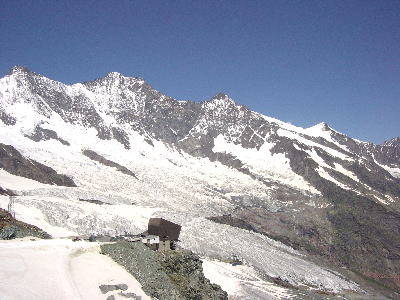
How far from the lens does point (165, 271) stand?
34.7 metres

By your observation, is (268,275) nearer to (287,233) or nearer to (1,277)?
(1,277)

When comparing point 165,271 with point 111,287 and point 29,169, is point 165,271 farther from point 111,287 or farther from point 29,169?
point 29,169

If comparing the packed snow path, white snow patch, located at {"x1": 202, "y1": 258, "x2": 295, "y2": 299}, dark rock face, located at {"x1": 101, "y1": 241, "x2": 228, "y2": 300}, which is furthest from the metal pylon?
dark rock face, located at {"x1": 101, "y1": 241, "x2": 228, "y2": 300}

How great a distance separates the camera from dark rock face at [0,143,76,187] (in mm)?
152812

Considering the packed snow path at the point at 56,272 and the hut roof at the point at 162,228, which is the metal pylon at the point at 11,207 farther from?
the packed snow path at the point at 56,272

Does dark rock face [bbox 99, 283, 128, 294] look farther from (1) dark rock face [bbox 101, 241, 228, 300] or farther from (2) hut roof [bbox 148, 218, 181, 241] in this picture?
(2) hut roof [bbox 148, 218, 181, 241]

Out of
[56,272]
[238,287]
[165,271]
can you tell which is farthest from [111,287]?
[238,287]

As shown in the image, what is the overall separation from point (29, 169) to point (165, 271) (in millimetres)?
133434

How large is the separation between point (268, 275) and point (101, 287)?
5517 cm

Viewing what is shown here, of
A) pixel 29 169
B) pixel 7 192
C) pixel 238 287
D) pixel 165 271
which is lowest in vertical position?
pixel 238 287

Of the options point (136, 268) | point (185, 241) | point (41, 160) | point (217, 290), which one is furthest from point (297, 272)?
point (41, 160)

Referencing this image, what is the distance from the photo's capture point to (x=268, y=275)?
7881 centimetres

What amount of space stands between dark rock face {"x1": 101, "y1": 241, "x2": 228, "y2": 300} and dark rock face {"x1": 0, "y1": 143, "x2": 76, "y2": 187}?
121613 mm

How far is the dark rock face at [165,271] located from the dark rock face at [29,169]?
12161 cm
